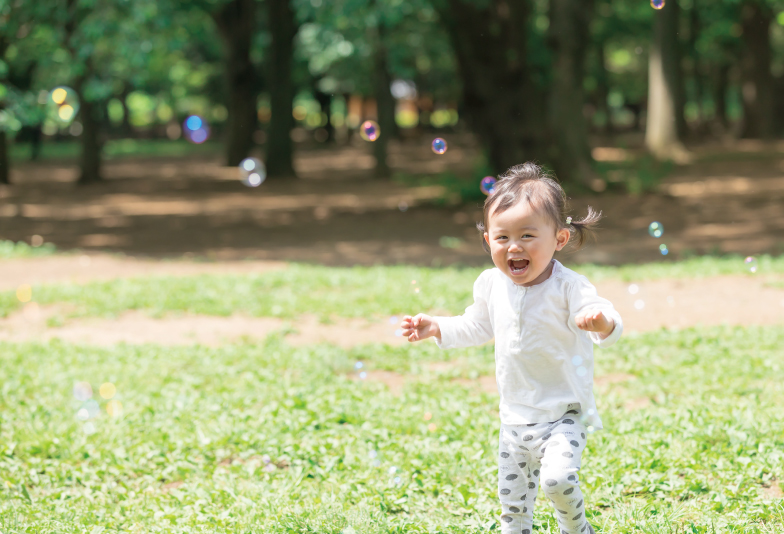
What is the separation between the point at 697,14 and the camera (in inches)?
1325

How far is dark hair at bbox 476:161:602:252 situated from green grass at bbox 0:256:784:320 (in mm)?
4764

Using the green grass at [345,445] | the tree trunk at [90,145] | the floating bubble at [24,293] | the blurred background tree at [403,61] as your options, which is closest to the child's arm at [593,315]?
the green grass at [345,445]

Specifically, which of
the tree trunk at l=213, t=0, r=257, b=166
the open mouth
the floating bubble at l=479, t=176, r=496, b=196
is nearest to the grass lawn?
the open mouth

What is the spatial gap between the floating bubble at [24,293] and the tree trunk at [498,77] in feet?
29.8

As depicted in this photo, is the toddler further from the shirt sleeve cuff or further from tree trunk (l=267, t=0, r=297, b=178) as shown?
tree trunk (l=267, t=0, r=297, b=178)

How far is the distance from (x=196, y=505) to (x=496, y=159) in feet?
45.1

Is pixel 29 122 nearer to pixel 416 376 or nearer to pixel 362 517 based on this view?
pixel 416 376

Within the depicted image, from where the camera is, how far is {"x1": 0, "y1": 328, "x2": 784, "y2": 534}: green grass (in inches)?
151

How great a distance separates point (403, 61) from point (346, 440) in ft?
73.3

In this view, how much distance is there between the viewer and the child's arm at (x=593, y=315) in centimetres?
276

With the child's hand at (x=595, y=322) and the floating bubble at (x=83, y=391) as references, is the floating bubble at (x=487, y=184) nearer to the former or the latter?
the child's hand at (x=595, y=322)

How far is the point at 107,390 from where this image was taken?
19.6 ft

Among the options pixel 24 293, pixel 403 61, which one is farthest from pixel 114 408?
pixel 403 61

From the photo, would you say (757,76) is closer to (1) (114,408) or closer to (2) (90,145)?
(2) (90,145)
